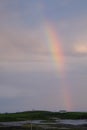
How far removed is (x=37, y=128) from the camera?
47688mm

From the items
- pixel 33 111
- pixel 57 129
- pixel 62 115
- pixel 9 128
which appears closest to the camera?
pixel 57 129

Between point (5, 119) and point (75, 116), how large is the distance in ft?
59.4

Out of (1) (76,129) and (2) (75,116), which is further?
(2) (75,116)

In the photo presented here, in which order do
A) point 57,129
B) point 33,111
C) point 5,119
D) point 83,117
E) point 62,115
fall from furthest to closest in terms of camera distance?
point 33,111 → point 62,115 → point 83,117 → point 5,119 → point 57,129

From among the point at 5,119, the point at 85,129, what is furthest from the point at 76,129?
the point at 5,119

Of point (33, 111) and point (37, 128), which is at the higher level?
point (33, 111)

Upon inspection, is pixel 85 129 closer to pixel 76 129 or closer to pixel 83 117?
pixel 76 129

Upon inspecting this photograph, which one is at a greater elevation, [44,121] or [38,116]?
[38,116]

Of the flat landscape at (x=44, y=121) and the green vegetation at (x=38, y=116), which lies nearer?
the flat landscape at (x=44, y=121)

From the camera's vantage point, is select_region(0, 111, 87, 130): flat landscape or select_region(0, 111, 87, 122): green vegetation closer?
select_region(0, 111, 87, 130): flat landscape

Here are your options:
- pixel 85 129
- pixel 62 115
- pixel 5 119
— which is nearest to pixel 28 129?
pixel 85 129

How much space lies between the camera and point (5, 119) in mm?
75125

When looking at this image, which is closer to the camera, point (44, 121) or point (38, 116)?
point (44, 121)

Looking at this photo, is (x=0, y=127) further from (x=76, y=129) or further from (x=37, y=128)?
(x=76, y=129)
